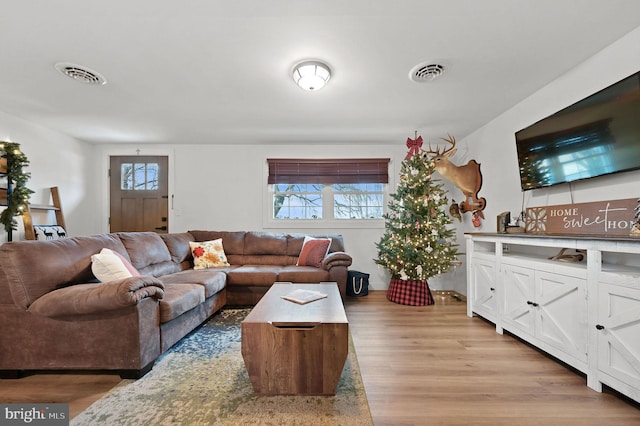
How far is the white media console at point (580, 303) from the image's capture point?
4.96ft

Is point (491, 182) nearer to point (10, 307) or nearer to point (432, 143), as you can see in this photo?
point (432, 143)

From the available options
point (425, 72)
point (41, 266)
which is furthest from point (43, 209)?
point (425, 72)

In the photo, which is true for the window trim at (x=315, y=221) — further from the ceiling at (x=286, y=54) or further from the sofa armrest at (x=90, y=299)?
the sofa armrest at (x=90, y=299)

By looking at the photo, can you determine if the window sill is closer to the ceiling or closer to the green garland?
the ceiling

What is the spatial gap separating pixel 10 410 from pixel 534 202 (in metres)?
4.18

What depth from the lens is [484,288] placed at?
110 inches

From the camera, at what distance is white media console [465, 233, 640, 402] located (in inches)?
59.6

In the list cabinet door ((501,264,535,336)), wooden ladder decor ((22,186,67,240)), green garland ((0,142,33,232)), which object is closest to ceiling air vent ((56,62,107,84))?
green garland ((0,142,33,232))

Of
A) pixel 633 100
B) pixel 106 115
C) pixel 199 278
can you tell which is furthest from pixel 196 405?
pixel 106 115

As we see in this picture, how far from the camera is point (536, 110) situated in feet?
8.63

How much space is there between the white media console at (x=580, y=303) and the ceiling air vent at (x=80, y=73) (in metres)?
3.90

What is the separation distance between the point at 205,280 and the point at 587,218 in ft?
10.9

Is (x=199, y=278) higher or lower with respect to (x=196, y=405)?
higher

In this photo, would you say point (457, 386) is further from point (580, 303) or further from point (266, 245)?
point (266, 245)
